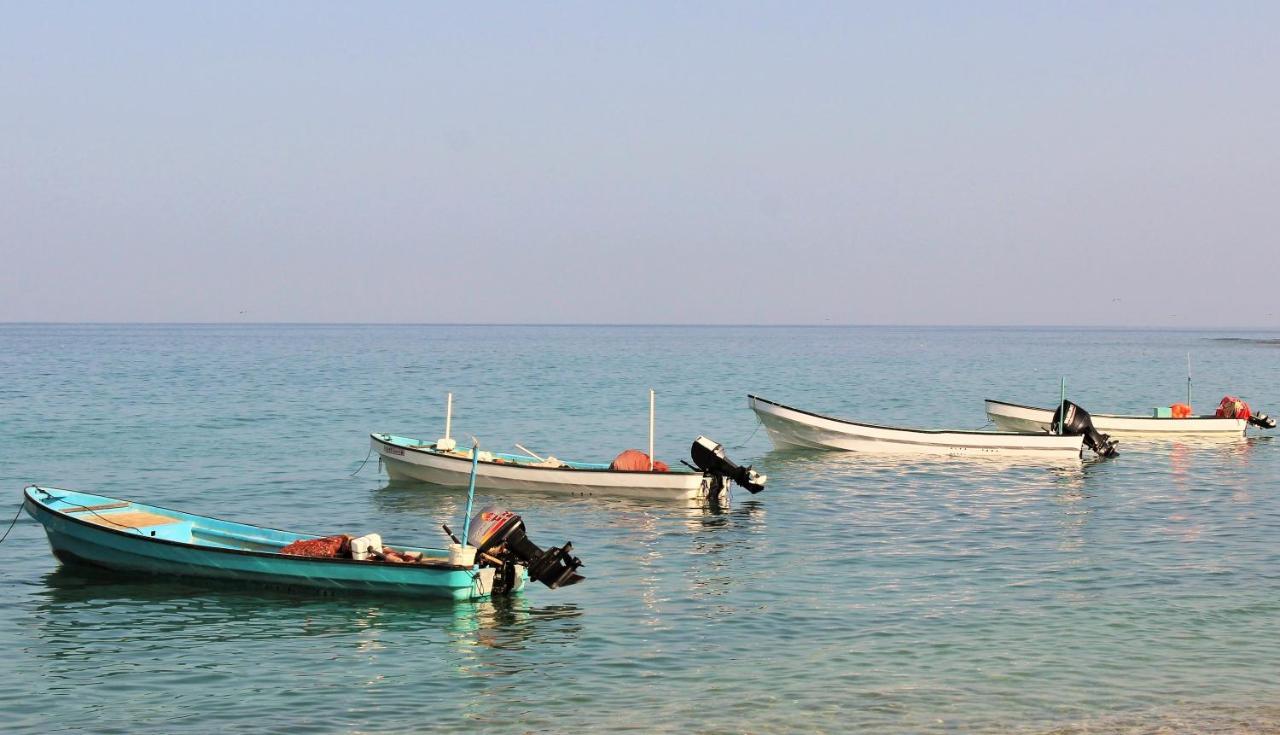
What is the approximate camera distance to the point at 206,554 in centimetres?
2012

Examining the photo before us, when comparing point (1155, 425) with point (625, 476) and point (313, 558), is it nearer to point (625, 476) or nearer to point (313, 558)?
point (625, 476)

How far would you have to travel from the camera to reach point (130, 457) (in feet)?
138

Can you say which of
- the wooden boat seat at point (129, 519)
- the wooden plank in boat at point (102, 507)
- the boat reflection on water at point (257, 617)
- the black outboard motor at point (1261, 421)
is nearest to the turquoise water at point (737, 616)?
the boat reflection on water at point (257, 617)

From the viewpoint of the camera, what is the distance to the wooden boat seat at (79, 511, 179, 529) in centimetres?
2188

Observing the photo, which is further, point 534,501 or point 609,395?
point 609,395

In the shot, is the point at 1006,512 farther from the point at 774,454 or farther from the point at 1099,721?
the point at 1099,721

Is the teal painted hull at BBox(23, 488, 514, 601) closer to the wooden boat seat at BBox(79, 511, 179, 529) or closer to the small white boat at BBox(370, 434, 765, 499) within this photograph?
the wooden boat seat at BBox(79, 511, 179, 529)

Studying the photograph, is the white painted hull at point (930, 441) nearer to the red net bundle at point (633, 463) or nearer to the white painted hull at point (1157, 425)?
the white painted hull at point (1157, 425)

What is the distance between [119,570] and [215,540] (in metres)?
1.78

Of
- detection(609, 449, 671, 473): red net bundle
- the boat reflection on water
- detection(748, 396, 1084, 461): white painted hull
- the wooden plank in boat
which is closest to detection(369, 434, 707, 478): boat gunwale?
detection(609, 449, 671, 473): red net bundle

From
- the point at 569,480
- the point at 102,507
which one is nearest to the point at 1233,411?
the point at 569,480

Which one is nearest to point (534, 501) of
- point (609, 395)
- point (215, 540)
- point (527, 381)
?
point (215, 540)

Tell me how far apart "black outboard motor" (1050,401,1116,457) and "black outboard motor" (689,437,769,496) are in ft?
50.0

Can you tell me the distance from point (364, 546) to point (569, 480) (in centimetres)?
1118
